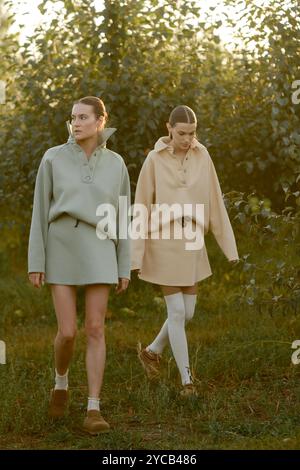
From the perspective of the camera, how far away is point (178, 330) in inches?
273

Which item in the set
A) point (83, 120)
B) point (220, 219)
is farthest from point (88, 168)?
point (220, 219)

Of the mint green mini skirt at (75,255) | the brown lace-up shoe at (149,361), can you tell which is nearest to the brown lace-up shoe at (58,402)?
the mint green mini skirt at (75,255)

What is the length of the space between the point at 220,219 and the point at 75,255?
147 cm

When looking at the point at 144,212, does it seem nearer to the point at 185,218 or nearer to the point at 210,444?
the point at 185,218

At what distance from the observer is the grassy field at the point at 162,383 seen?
18.8 feet

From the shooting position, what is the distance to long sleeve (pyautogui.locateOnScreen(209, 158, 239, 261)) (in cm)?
705

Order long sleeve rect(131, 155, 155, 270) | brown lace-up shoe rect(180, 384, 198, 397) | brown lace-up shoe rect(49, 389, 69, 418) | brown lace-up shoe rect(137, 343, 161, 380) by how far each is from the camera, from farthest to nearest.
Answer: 1. brown lace-up shoe rect(137, 343, 161, 380)
2. long sleeve rect(131, 155, 155, 270)
3. brown lace-up shoe rect(180, 384, 198, 397)
4. brown lace-up shoe rect(49, 389, 69, 418)

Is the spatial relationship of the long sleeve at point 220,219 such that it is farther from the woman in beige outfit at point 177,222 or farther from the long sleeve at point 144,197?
the long sleeve at point 144,197

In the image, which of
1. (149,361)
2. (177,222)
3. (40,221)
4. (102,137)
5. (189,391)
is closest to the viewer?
(40,221)

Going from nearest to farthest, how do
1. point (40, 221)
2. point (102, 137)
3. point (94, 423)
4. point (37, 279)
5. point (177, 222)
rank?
point (94, 423) → point (37, 279) → point (40, 221) → point (102, 137) → point (177, 222)

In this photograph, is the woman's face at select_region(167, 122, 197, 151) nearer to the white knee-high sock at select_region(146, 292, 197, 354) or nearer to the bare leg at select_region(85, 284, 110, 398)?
the white knee-high sock at select_region(146, 292, 197, 354)

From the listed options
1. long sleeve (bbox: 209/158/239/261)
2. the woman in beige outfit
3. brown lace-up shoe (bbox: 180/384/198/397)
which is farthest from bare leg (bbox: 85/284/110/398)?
long sleeve (bbox: 209/158/239/261)

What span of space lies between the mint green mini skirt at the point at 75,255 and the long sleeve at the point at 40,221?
6cm

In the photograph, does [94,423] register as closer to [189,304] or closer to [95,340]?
[95,340]
